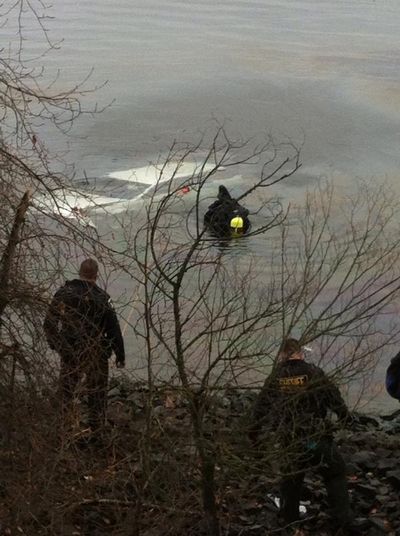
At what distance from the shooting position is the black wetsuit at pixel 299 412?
A: 6.72 m

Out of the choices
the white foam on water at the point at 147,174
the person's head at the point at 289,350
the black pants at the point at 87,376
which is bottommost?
the black pants at the point at 87,376

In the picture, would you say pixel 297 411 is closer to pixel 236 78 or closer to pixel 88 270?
pixel 88 270

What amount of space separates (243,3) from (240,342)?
46.1 metres

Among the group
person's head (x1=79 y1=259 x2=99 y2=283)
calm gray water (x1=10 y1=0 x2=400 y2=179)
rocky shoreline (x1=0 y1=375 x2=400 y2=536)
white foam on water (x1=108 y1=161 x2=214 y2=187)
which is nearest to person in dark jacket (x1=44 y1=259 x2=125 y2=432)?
person's head (x1=79 y1=259 x2=99 y2=283)

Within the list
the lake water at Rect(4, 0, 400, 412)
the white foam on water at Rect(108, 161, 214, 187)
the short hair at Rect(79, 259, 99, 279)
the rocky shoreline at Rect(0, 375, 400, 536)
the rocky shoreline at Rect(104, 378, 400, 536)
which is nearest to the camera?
the rocky shoreline at Rect(0, 375, 400, 536)

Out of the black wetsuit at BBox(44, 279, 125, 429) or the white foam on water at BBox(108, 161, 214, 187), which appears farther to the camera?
the white foam on water at BBox(108, 161, 214, 187)

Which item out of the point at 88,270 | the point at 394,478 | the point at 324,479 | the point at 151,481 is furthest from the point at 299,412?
the point at 394,478

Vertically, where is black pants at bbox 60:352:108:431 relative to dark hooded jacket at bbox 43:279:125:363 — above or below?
below

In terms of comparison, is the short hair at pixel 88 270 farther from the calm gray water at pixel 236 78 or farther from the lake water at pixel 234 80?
the calm gray water at pixel 236 78

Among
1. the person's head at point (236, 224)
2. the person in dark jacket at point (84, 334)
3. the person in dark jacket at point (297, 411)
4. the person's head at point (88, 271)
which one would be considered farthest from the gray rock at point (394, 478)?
the person's head at point (236, 224)

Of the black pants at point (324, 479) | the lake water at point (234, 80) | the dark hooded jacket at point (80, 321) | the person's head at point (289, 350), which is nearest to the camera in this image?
the dark hooded jacket at point (80, 321)

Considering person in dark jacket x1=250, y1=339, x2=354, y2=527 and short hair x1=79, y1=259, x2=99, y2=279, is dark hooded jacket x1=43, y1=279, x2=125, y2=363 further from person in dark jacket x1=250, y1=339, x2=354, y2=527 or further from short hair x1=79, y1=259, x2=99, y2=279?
person in dark jacket x1=250, y1=339, x2=354, y2=527

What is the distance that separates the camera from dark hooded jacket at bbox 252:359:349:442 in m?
6.73

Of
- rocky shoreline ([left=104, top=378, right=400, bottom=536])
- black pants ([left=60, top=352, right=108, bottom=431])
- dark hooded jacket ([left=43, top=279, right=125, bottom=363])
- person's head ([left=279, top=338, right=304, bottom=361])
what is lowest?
rocky shoreline ([left=104, top=378, right=400, bottom=536])
